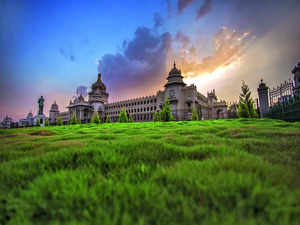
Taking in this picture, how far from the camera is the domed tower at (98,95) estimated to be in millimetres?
67375

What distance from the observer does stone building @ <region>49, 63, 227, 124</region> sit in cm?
4312

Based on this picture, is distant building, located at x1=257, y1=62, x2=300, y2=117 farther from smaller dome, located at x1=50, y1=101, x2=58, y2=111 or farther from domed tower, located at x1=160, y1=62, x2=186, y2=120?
smaller dome, located at x1=50, y1=101, x2=58, y2=111

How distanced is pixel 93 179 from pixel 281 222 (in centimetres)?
157

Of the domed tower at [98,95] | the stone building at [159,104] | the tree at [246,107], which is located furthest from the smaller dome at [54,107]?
the tree at [246,107]

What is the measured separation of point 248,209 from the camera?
37.1 inches

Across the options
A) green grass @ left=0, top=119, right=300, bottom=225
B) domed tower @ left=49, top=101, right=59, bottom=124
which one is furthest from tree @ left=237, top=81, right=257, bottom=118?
domed tower @ left=49, top=101, right=59, bottom=124

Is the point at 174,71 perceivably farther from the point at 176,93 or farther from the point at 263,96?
the point at 263,96

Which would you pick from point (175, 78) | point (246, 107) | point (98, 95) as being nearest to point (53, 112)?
point (98, 95)

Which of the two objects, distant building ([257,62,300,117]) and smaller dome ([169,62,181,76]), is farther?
smaller dome ([169,62,181,76])

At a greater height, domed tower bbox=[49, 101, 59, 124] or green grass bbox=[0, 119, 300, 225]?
domed tower bbox=[49, 101, 59, 124]

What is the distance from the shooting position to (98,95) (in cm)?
6912

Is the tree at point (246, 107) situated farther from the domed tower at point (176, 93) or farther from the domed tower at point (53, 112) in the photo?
the domed tower at point (53, 112)

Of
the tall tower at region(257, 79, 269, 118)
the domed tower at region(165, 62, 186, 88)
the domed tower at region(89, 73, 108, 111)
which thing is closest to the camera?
the tall tower at region(257, 79, 269, 118)

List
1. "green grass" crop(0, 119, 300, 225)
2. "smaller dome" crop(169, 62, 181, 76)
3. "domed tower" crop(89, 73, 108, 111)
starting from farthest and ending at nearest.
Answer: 1. "domed tower" crop(89, 73, 108, 111)
2. "smaller dome" crop(169, 62, 181, 76)
3. "green grass" crop(0, 119, 300, 225)
